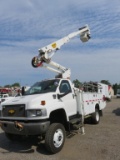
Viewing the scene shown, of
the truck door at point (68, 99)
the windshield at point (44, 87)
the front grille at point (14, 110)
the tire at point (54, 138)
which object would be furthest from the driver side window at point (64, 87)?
the front grille at point (14, 110)

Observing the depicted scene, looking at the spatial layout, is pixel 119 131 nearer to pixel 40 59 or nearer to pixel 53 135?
pixel 53 135

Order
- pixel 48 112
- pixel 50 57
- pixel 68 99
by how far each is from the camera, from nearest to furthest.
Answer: pixel 48 112
pixel 68 99
pixel 50 57

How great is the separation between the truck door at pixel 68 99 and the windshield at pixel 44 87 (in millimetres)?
256

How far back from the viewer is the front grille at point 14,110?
25.4 ft

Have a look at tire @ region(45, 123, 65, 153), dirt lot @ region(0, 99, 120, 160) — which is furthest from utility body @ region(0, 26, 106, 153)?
dirt lot @ region(0, 99, 120, 160)

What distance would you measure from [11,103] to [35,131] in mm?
1384

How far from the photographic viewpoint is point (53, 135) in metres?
7.57

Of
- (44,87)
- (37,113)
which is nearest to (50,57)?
(44,87)

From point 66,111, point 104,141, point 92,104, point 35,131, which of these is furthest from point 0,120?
point 92,104

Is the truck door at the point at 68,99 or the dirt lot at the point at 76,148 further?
the truck door at the point at 68,99

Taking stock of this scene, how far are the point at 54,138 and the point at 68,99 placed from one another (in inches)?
71.1

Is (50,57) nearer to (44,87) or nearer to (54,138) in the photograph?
(44,87)

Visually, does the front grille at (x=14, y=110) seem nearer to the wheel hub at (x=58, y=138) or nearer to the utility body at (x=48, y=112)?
the utility body at (x=48, y=112)

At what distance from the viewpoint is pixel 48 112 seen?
7.57 metres
